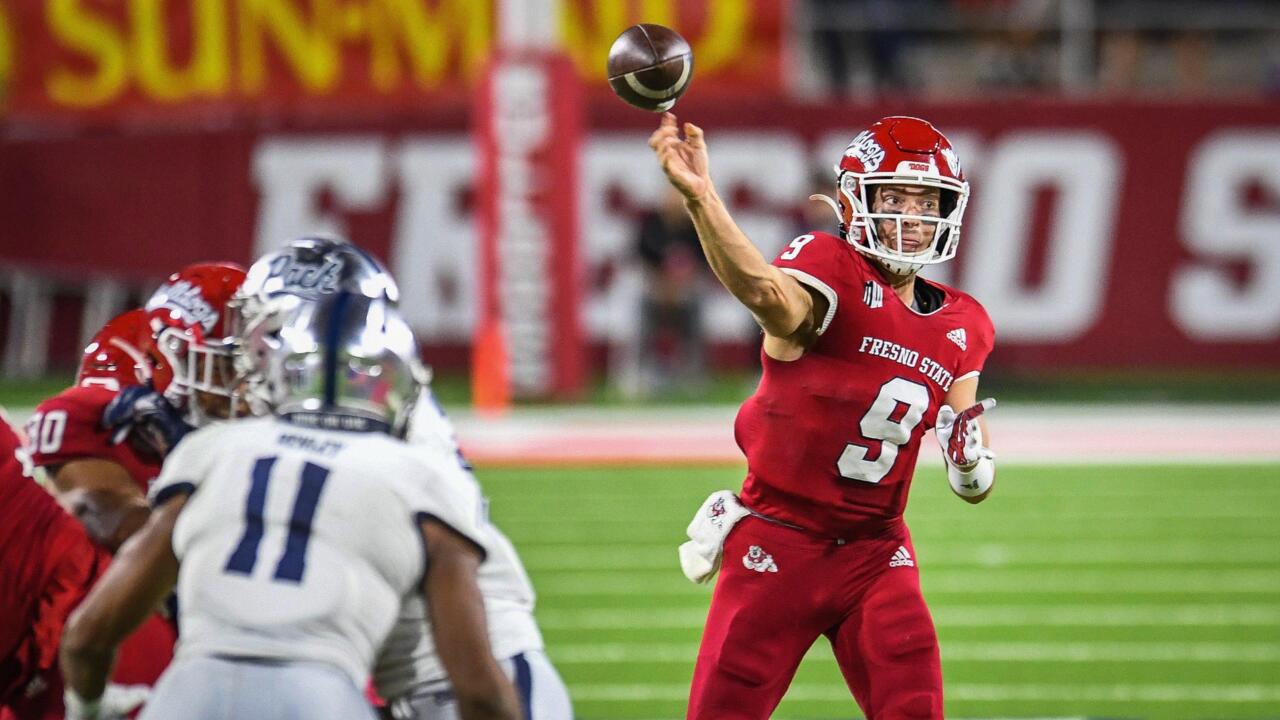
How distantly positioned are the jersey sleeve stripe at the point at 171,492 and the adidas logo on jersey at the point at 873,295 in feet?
5.52

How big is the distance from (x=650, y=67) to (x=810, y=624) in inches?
49.5

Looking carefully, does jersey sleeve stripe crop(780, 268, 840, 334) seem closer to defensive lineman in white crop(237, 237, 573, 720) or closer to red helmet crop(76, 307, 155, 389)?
defensive lineman in white crop(237, 237, 573, 720)

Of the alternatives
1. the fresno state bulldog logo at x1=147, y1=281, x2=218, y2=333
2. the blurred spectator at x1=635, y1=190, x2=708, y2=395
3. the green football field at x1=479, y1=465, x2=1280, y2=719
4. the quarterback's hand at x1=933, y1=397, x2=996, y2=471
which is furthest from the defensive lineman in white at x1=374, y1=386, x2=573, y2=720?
the blurred spectator at x1=635, y1=190, x2=708, y2=395

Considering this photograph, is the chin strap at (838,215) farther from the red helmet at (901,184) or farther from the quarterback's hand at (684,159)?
the quarterback's hand at (684,159)

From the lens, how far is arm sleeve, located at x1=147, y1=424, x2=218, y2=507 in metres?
2.72

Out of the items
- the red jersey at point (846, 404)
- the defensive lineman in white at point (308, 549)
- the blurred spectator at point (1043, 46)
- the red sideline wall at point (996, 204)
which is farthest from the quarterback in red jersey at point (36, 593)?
the blurred spectator at point (1043, 46)

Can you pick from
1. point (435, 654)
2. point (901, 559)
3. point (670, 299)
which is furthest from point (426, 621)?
point (670, 299)

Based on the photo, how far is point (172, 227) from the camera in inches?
608

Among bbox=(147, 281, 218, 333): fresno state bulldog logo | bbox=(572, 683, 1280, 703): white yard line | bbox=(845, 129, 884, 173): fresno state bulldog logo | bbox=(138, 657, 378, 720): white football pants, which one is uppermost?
bbox=(845, 129, 884, 173): fresno state bulldog logo

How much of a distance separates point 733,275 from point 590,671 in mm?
2636

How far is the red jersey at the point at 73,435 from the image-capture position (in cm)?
363

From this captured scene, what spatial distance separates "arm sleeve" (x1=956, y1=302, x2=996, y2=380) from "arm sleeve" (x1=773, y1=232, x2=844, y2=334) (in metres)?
0.39

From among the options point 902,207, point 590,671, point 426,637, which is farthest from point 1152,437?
point 426,637

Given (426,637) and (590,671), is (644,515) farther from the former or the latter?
(426,637)
